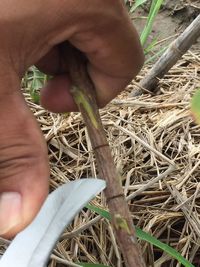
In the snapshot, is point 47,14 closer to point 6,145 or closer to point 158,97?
point 6,145

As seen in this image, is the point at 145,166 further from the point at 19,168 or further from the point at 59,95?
the point at 19,168

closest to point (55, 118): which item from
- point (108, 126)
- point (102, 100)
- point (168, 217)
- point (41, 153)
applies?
point (108, 126)

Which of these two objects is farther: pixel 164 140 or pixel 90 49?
pixel 164 140

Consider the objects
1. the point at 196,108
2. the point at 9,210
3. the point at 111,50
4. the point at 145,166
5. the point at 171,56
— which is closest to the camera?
the point at 196,108

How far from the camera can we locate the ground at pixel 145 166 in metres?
1.10

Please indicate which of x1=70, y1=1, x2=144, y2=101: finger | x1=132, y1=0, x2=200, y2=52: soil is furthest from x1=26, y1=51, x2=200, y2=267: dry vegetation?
x1=132, y1=0, x2=200, y2=52: soil

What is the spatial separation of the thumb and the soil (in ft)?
3.74

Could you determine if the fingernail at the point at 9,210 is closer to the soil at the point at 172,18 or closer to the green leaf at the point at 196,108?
the green leaf at the point at 196,108

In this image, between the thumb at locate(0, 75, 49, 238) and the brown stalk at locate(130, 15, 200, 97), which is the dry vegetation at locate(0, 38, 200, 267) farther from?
the thumb at locate(0, 75, 49, 238)

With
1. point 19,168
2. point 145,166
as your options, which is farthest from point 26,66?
point 145,166

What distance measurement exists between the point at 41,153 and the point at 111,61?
0.20m

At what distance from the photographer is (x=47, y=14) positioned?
2.37 feet

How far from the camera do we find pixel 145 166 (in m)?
1.21

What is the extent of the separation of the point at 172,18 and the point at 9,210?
1287 millimetres
